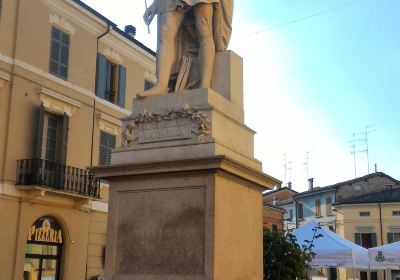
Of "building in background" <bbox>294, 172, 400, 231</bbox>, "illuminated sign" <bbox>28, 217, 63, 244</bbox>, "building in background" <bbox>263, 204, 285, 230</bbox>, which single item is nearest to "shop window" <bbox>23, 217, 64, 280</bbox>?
"illuminated sign" <bbox>28, 217, 63, 244</bbox>

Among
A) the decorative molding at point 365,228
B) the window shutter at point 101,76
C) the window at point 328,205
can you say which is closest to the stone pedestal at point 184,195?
the window shutter at point 101,76

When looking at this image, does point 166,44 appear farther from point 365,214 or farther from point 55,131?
point 365,214

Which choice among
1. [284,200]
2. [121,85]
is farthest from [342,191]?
[121,85]

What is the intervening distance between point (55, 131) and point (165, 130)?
1634 centimetres

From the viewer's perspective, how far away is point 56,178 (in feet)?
66.5

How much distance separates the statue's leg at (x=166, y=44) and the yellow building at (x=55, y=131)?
13.9m

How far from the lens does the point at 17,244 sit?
18797mm

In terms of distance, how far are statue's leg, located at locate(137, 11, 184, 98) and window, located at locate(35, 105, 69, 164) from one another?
14860mm

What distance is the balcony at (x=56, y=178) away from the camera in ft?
63.0

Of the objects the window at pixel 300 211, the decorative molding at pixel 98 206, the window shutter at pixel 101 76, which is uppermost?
the window shutter at pixel 101 76

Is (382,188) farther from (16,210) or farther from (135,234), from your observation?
(135,234)

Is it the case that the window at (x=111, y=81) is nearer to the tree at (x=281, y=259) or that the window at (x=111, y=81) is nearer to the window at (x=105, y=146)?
the window at (x=105, y=146)

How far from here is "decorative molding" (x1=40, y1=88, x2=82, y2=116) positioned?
2056cm

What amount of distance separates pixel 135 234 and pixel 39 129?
15114 mm
